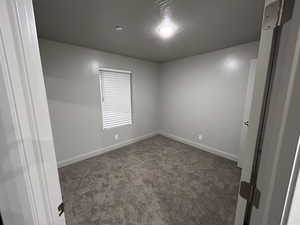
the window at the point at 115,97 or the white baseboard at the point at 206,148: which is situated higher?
the window at the point at 115,97

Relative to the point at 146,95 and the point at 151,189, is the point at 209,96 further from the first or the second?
the point at 151,189

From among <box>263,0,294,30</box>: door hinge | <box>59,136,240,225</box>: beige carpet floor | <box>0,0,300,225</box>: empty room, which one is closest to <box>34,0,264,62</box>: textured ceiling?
<box>0,0,300,225</box>: empty room

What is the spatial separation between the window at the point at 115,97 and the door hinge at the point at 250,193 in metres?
2.83

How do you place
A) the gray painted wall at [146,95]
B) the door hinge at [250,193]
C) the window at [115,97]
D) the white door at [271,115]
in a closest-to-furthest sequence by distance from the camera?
the white door at [271,115] < the door hinge at [250,193] < the gray painted wall at [146,95] < the window at [115,97]

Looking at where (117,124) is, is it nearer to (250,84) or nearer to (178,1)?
(178,1)

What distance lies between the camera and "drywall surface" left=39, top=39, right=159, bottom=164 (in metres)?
2.21

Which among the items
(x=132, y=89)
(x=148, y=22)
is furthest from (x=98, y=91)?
(x=148, y=22)

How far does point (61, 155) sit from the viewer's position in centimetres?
240

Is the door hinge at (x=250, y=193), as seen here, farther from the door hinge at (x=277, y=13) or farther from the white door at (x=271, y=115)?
the door hinge at (x=277, y=13)

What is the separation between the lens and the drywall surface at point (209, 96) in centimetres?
246

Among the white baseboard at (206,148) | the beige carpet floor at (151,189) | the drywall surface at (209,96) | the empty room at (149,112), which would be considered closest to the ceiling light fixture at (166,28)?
the empty room at (149,112)

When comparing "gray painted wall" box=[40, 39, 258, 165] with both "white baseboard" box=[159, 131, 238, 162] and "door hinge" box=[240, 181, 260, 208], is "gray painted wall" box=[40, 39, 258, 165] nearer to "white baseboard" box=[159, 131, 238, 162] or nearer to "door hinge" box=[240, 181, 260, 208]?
"white baseboard" box=[159, 131, 238, 162]

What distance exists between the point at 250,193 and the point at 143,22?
196 centimetres

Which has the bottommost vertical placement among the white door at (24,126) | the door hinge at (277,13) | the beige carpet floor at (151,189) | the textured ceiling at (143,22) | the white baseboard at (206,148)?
the beige carpet floor at (151,189)
